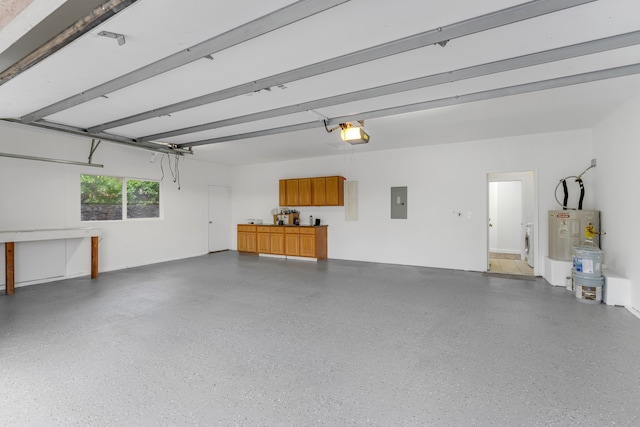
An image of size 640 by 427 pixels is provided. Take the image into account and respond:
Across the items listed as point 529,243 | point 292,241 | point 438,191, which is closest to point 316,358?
point 438,191

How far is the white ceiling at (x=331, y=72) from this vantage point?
76.6 inches

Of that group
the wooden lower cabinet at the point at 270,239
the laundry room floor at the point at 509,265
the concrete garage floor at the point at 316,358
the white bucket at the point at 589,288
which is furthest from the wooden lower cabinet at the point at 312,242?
the white bucket at the point at 589,288

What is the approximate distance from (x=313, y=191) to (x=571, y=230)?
5050 millimetres

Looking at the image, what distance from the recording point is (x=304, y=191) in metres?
7.60

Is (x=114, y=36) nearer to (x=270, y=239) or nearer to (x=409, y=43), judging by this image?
(x=409, y=43)

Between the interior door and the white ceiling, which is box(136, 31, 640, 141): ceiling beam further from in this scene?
the interior door

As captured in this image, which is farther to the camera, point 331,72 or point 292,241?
point 292,241

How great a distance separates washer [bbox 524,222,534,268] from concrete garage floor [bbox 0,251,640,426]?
6.97ft

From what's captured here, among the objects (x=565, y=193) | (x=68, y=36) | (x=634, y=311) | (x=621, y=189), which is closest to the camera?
(x=68, y=36)

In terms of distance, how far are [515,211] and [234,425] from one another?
901 cm

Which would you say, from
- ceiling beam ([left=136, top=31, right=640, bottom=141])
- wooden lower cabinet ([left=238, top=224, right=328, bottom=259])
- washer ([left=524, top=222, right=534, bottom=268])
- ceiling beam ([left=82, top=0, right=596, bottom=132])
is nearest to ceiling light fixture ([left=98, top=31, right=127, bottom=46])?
ceiling beam ([left=82, top=0, right=596, bottom=132])

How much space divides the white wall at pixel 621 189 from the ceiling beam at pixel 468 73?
199 cm

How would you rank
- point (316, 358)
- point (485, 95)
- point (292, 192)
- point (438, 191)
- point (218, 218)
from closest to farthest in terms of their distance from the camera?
1. point (316, 358)
2. point (485, 95)
3. point (438, 191)
4. point (292, 192)
5. point (218, 218)

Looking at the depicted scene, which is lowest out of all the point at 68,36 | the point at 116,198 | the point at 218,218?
the point at 218,218
